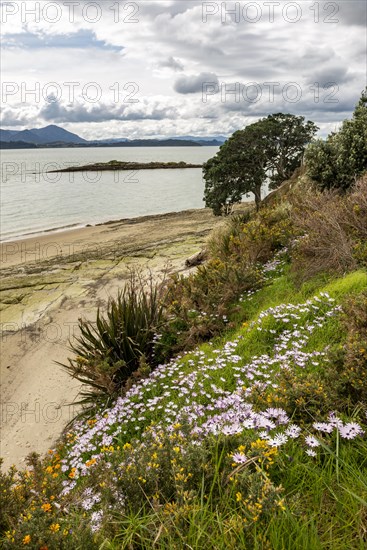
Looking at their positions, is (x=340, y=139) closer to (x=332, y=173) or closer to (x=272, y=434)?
(x=332, y=173)

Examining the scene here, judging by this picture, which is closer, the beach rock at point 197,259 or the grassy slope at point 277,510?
the grassy slope at point 277,510

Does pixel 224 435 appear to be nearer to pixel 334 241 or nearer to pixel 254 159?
pixel 334 241

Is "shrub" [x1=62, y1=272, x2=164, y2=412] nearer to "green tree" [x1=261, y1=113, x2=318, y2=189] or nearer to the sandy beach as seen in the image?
the sandy beach

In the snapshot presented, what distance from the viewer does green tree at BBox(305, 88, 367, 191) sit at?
1105 cm

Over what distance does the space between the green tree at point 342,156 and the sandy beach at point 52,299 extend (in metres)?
5.42

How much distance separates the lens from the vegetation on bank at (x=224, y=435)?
201 cm

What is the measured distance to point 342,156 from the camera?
11398mm

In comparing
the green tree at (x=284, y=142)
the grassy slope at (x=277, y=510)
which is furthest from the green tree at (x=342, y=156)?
the green tree at (x=284, y=142)

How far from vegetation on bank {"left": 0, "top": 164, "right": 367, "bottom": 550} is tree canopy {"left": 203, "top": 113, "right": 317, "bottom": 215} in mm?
16627

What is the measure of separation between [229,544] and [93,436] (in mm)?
2676

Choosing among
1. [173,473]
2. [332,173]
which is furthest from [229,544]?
[332,173]

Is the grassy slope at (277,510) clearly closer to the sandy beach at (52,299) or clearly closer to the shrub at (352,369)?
the shrub at (352,369)

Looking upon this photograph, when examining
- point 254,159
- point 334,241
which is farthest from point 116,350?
point 254,159

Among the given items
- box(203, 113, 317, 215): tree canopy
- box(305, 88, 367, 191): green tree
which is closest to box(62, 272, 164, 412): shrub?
box(305, 88, 367, 191): green tree
